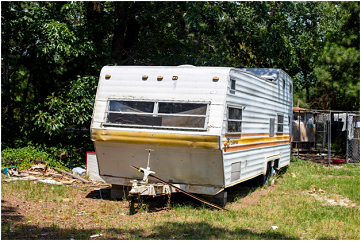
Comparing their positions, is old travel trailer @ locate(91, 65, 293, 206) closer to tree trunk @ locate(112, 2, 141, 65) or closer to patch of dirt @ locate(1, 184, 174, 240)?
patch of dirt @ locate(1, 184, 174, 240)

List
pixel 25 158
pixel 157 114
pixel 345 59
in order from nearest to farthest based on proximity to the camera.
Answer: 1. pixel 157 114
2. pixel 25 158
3. pixel 345 59

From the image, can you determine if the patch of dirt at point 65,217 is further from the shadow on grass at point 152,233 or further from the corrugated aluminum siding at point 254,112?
the corrugated aluminum siding at point 254,112

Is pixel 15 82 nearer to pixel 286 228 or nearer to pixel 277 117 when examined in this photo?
pixel 277 117

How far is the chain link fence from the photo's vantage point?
53.1ft

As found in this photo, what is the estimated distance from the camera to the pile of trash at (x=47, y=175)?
35.0ft

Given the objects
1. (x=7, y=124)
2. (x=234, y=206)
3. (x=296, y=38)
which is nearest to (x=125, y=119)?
(x=234, y=206)

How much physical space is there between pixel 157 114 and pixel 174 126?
1.55 feet

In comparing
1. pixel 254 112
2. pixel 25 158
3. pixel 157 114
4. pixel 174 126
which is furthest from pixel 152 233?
pixel 25 158

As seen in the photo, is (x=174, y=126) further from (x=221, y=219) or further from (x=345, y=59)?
(x=345, y=59)

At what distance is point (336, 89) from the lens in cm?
2091

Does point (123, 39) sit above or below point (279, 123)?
above

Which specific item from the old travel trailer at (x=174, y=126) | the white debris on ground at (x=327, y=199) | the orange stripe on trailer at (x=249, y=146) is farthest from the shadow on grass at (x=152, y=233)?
the white debris on ground at (x=327, y=199)

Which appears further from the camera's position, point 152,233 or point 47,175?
point 47,175

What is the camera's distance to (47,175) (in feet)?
37.2
